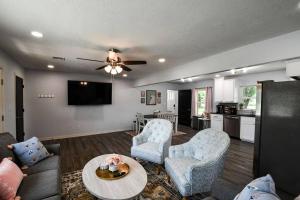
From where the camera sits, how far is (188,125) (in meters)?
8.09

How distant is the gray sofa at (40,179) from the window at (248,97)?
6.33 metres

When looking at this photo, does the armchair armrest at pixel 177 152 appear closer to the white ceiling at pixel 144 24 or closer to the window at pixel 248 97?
Answer: the white ceiling at pixel 144 24

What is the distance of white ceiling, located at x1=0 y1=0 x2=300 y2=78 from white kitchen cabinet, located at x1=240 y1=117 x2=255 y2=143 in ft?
11.5

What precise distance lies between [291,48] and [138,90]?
5750mm

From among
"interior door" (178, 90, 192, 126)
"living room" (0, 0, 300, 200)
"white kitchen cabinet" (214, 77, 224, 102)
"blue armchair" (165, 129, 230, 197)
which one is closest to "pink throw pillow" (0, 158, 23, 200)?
→ "living room" (0, 0, 300, 200)

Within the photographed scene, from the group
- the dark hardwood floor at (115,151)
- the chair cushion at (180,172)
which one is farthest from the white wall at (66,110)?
the chair cushion at (180,172)

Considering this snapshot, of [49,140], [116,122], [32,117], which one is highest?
[32,117]

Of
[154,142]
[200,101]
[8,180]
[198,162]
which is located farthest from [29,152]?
Answer: [200,101]

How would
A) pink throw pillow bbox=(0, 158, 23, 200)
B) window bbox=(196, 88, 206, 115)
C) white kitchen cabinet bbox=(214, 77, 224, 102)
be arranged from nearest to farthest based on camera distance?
pink throw pillow bbox=(0, 158, 23, 200) < white kitchen cabinet bbox=(214, 77, 224, 102) < window bbox=(196, 88, 206, 115)

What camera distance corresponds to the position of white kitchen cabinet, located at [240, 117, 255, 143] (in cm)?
507

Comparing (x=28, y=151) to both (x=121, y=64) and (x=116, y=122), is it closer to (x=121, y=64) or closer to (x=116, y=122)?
(x=121, y=64)

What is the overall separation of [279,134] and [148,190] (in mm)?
2077

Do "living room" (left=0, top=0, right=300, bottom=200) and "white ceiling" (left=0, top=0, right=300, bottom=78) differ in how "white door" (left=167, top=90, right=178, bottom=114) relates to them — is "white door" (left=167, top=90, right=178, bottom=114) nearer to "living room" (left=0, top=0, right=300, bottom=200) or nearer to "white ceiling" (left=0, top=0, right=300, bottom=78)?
"living room" (left=0, top=0, right=300, bottom=200)

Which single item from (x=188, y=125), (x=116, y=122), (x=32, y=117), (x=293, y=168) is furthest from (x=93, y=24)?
(x=188, y=125)
